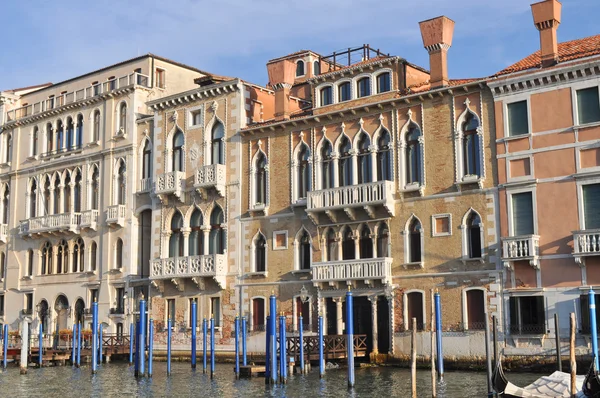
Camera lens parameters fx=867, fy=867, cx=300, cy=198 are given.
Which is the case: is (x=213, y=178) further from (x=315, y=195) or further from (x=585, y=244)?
(x=585, y=244)

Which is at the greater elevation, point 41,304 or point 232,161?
point 232,161

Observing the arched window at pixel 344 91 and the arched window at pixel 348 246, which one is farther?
the arched window at pixel 344 91

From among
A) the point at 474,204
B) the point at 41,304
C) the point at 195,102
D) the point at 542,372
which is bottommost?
the point at 542,372

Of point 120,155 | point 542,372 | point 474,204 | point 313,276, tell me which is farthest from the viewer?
point 120,155

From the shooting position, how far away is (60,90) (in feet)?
Result: 118

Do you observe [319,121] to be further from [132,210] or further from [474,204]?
[132,210]

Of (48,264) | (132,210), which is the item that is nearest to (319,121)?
(132,210)

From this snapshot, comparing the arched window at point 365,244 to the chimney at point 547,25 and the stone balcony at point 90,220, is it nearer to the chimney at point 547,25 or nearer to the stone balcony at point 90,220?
the chimney at point 547,25

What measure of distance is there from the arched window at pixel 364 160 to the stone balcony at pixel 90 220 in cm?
1166

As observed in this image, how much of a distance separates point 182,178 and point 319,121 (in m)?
5.83

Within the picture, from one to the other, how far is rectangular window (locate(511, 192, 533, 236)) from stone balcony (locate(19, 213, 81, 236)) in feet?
57.0

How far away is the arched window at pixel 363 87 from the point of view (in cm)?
2598

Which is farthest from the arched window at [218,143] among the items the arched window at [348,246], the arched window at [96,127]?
the arched window at [96,127]

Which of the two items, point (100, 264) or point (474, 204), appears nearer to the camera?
point (474, 204)
